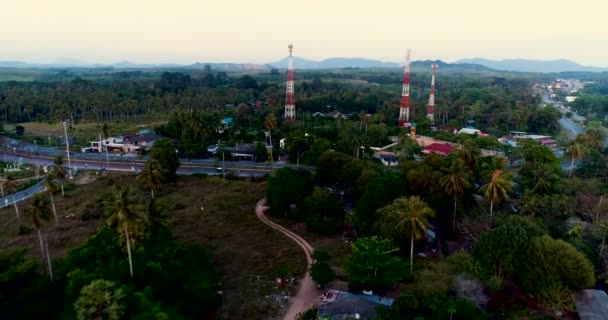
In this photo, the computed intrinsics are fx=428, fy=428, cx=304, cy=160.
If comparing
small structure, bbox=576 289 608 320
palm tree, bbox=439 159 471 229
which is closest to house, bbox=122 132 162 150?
palm tree, bbox=439 159 471 229

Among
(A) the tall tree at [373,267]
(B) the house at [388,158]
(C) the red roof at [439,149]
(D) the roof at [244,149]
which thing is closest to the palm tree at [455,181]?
(A) the tall tree at [373,267]

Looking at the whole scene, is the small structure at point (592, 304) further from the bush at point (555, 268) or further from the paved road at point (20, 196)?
the paved road at point (20, 196)

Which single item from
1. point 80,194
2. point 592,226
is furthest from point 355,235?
point 80,194

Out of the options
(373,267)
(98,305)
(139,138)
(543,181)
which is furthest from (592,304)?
(139,138)

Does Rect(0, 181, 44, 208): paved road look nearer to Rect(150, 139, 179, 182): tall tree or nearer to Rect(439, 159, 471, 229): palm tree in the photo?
Rect(150, 139, 179, 182): tall tree

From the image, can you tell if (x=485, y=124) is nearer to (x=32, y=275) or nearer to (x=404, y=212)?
(x=404, y=212)

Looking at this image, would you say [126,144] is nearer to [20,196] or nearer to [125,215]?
[20,196]
